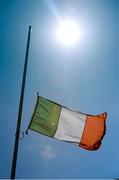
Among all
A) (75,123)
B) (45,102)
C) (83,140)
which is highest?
(45,102)

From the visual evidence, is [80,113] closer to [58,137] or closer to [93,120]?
[93,120]

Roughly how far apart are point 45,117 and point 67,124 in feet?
2.41

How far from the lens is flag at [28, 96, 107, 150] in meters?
7.70

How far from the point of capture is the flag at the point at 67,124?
7.70 meters

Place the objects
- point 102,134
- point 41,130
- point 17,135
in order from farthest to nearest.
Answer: point 102,134 < point 41,130 < point 17,135

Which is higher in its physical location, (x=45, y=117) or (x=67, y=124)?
(x=45, y=117)

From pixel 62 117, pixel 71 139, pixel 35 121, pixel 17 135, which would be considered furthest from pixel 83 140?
pixel 17 135

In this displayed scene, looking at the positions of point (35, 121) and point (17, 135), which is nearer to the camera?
point (17, 135)

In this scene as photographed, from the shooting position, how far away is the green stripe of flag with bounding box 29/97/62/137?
25.1 ft

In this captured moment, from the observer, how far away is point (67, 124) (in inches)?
313

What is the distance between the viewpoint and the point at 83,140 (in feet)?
26.1

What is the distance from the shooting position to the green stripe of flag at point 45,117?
7656 mm

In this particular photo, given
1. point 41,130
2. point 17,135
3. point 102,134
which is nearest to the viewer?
point 17,135

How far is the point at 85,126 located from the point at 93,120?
1.10 ft
